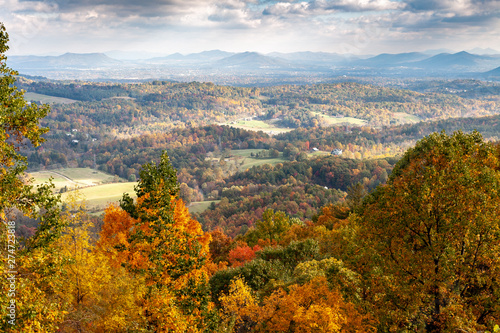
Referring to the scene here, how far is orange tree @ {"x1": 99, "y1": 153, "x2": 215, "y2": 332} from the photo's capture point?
55.6 feet

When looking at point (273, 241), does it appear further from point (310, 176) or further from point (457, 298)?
point (310, 176)

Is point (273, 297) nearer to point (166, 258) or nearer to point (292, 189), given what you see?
point (166, 258)

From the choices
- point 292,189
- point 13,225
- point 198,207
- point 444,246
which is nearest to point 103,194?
point 198,207

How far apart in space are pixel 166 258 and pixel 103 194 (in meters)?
163

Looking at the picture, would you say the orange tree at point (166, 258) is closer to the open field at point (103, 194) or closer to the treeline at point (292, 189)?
the treeline at point (292, 189)

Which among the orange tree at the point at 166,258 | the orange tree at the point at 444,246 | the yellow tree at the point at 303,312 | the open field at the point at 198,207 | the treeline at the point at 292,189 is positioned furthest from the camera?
the open field at the point at 198,207

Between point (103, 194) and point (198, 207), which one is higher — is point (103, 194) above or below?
above

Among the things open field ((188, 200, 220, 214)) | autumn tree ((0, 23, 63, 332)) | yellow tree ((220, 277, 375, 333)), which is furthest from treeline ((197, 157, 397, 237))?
autumn tree ((0, 23, 63, 332))

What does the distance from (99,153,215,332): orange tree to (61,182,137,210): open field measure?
13559cm

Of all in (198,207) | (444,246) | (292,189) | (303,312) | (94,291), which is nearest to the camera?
(444,246)

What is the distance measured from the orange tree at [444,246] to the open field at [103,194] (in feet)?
469

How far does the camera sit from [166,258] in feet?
60.2

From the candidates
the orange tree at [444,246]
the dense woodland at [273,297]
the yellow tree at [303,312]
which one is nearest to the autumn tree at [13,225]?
the dense woodland at [273,297]

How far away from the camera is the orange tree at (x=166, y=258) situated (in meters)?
16.9
